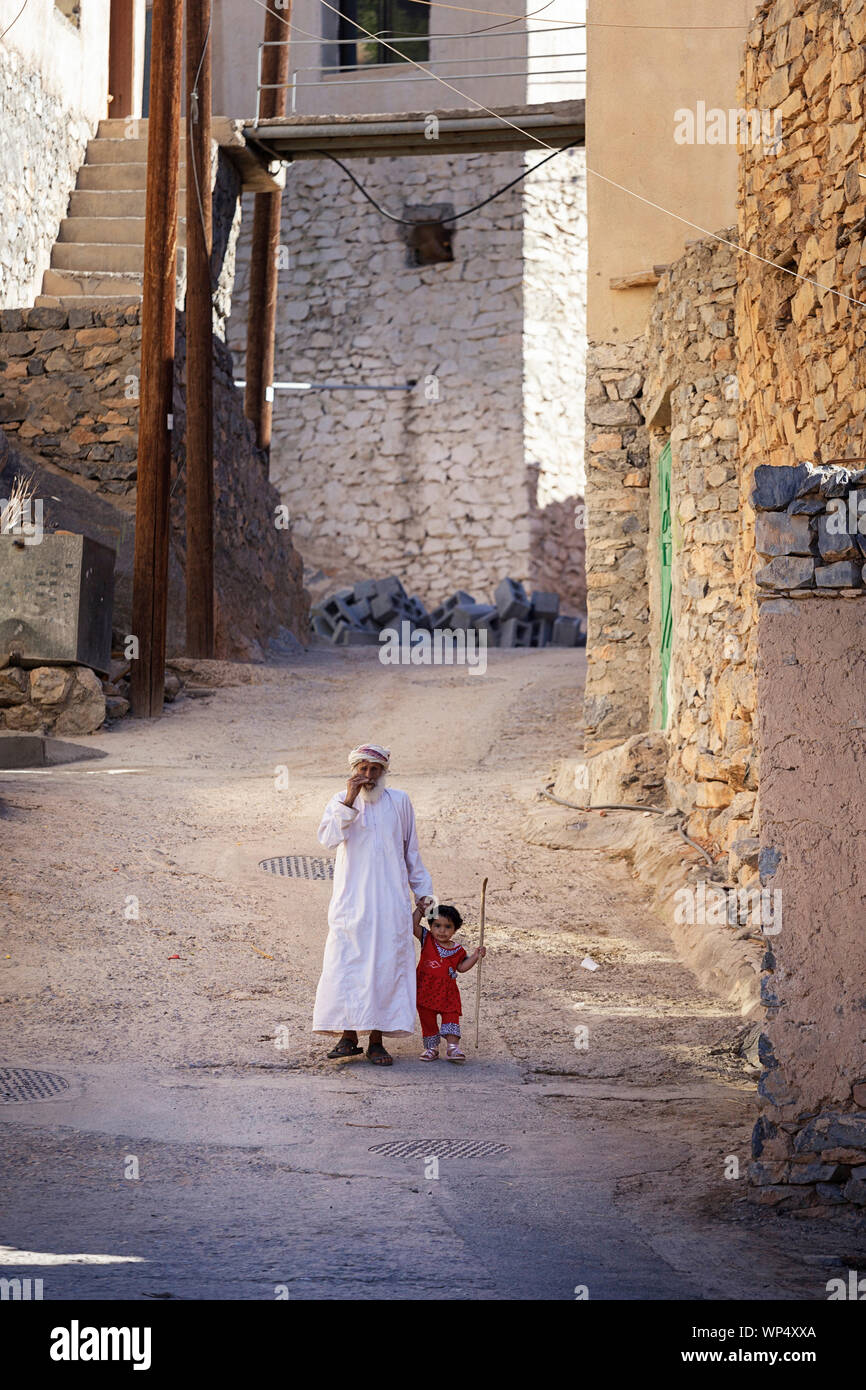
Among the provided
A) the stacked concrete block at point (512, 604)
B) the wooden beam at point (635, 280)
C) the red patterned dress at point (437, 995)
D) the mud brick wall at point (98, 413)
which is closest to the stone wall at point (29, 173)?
the mud brick wall at point (98, 413)

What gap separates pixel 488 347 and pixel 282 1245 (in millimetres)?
20085

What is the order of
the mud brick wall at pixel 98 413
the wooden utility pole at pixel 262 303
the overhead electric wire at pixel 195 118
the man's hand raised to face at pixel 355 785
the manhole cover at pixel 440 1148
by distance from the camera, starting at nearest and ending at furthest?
the manhole cover at pixel 440 1148 < the man's hand raised to face at pixel 355 785 < the mud brick wall at pixel 98 413 < the overhead electric wire at pixel 195 118 < the wooden utility pole at pixel 262 303

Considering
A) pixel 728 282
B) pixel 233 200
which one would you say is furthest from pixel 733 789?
pixel 233 200

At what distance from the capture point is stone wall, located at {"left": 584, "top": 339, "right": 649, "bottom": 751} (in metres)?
11.1

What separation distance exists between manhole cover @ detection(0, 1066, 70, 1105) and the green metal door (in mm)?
5714

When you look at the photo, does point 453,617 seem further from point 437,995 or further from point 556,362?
point 437,995

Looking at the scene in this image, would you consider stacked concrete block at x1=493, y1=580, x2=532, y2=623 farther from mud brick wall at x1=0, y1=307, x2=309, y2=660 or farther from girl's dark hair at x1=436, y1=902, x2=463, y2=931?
girl's dark hair at x1=436, y1=902, x2=463, y2=931

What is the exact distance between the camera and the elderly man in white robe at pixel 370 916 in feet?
19.5

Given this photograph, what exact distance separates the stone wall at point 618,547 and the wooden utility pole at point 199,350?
16.5ft

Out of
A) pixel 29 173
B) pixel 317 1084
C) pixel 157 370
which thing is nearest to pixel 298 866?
pixel 317 1084

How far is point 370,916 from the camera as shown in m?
6.03

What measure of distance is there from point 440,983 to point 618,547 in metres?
Answer: 5.65

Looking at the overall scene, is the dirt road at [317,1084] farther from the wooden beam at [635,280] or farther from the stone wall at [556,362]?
the stone wall at [556,362]

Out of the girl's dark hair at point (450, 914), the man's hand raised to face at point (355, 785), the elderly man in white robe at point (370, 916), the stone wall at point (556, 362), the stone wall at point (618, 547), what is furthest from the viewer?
the stone wall at point (556, 362)
